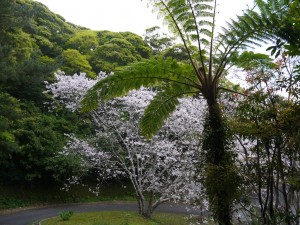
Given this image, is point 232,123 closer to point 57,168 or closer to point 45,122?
point 57,168

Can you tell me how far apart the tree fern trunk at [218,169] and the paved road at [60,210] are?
33.8 feet

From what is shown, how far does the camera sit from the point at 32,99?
2044 cm

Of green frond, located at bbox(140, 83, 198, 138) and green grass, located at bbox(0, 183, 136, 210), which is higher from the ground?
green frond, located at bbox(140, 83, 198, 138)

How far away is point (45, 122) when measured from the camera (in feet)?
63.5

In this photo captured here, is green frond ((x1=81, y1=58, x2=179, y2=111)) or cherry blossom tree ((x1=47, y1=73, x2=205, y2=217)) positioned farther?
cherry blossom tree ((x1=47, y1=73, x2=205, y2=217))

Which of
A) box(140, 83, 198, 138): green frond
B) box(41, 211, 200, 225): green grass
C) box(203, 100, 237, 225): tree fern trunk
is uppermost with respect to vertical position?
box(140, 83, 198, 138): green frond

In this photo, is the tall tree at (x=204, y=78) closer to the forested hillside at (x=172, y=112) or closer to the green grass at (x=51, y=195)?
the forested hillside at (x=172, y=112)

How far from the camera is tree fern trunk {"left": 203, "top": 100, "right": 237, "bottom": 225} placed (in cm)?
470

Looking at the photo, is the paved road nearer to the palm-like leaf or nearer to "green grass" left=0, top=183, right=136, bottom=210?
"green grass" left=0, top=183, right=136, bottom=210

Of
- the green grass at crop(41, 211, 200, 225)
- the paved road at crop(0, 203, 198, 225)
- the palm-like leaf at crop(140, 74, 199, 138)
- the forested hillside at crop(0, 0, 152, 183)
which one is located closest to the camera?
the palm-like leaf at crop(140, 74, 199, 138)

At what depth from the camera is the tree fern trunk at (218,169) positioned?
15.4 feet

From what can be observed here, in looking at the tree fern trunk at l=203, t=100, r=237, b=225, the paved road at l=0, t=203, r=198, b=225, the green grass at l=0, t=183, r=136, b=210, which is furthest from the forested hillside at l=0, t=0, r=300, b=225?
the paved road at l=0, t=203, r=198, b=225

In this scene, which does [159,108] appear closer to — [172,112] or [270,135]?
[172,112]

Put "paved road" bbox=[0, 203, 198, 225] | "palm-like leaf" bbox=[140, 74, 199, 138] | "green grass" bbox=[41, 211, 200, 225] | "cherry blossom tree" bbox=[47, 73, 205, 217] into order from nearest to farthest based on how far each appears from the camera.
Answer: "palm-like leaf" bbox=[140, 74, 199, 138] → "green grass" bbox=[41, 211, 200, 225] → "cherry blossom tree" bbox=[47, 73, 205, 217] → "paved road" bbox=[0, 203, 198, 225]
